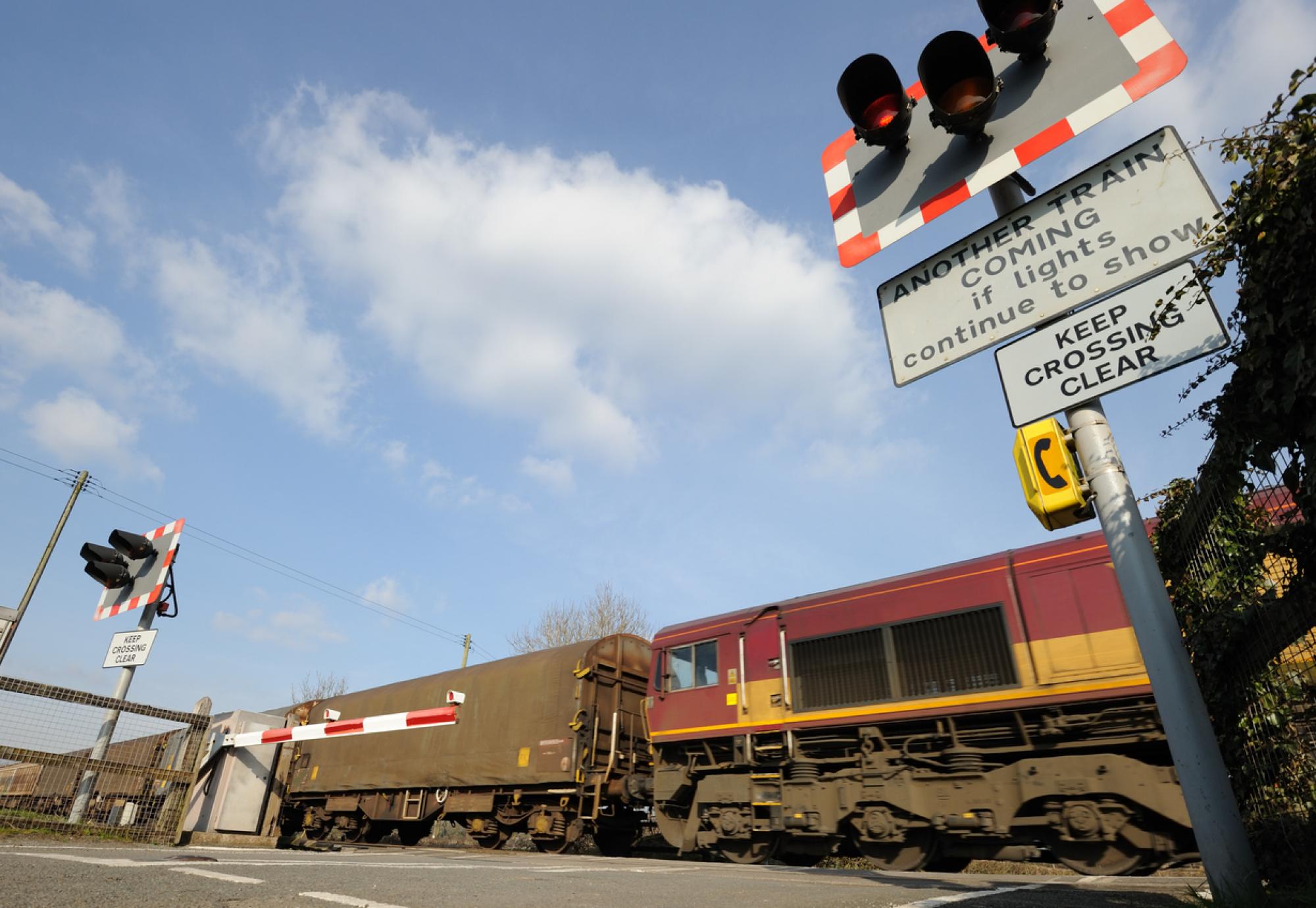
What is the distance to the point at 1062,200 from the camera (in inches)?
118

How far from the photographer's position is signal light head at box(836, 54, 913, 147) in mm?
3414

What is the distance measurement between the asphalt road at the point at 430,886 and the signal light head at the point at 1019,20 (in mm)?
3877

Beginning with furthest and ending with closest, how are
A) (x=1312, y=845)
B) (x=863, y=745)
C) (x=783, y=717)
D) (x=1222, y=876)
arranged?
(x=783, y=717)
(x=863, y=745)
(x=1312, y=845)
(x=1222, y=876)

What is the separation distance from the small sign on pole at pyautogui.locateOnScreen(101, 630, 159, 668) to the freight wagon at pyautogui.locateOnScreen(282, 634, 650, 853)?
6.20 meters

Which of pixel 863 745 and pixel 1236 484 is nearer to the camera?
pixel 1236 484

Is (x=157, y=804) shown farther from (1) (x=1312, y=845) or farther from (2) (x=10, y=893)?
(1) (x=1312, y=845)

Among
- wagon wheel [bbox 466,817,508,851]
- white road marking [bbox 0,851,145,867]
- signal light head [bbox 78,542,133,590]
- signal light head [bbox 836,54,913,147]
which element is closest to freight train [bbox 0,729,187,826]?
signal light head [bbox 78,542,133,590]

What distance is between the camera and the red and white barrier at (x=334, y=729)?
9.50 m

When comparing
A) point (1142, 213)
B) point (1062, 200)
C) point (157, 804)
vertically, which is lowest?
point (157, 804)

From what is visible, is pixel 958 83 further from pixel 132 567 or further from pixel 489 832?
pixel 489 832

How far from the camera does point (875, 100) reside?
11.4ft

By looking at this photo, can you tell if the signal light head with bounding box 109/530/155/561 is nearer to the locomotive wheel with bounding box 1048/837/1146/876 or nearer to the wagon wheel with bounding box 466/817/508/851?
Answer: the wagon wheel with bounding box 466/817/508/851

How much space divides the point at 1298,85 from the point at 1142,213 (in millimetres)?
553

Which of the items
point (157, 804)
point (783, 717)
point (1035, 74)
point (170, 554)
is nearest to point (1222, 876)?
point (1035, 74)
